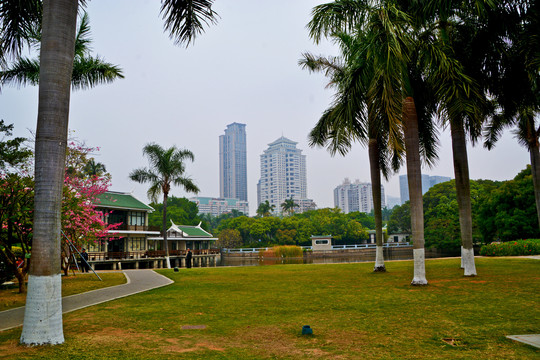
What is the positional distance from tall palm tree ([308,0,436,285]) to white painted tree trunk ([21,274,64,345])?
8.03m

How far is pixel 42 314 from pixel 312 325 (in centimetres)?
447

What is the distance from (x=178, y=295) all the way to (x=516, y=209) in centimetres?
2981

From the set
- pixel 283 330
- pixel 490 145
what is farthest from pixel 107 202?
pixel 283 330

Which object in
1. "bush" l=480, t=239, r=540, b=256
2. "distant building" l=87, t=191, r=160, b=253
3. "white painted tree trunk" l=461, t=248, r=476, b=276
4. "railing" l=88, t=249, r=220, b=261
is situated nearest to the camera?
"white painted tree trunk" l=461, t=248, r=476, b=276

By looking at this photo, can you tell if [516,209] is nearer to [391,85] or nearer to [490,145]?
[490,145]

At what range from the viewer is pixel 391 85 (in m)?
10.3

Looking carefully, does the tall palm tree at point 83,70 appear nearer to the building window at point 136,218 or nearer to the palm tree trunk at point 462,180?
the palm tree trunk at point 462,180

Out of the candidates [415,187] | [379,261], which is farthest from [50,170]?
[379,261]

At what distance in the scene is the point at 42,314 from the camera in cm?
580

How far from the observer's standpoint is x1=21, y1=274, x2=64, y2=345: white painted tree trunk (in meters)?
5.73

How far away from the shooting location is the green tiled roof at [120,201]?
39469 millimetres

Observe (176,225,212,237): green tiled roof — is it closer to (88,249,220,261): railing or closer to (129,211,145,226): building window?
(88,249,220,261): railing

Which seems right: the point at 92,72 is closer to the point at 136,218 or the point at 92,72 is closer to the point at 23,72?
the point at 23,72

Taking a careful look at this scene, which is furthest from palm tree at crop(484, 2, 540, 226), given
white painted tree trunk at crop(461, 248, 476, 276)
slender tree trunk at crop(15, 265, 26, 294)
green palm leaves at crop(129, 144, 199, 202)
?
green palm leaves at crop(129, 144, 199, 202)
